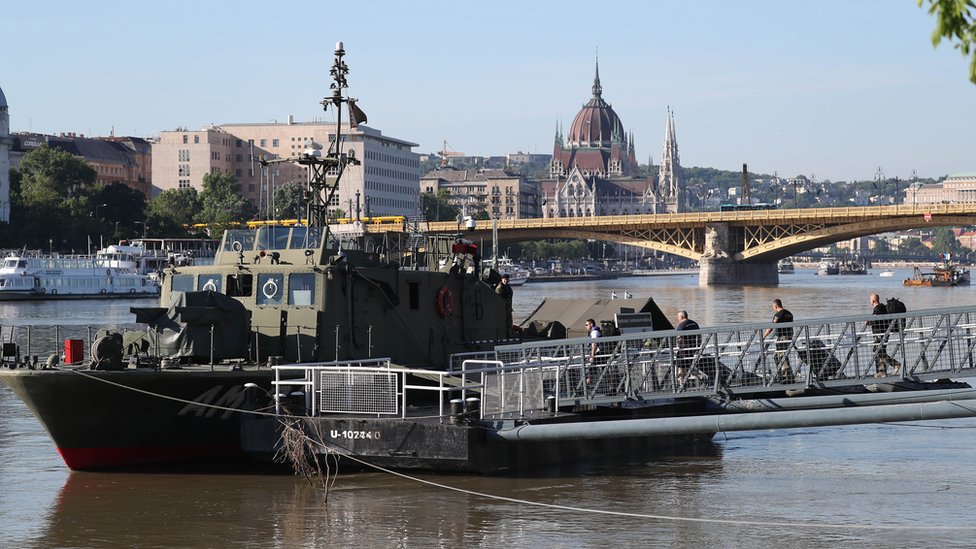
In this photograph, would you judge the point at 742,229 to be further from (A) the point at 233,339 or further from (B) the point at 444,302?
(A) the point at 233,339

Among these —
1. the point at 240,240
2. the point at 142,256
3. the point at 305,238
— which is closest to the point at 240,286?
the point at 240,240

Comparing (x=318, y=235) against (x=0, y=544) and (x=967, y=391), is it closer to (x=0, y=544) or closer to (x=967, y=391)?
(x=0, y=544)

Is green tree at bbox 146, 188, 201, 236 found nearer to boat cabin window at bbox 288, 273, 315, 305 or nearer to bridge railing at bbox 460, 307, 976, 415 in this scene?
boat cabin window at bbox 288, 273, 315, 305

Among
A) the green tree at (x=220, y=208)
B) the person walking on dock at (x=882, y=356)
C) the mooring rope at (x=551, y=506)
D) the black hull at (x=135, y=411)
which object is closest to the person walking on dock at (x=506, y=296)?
the mooring rope at (x=551, y=506)

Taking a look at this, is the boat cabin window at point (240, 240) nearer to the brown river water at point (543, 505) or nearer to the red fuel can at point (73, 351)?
the red fuel can at point (73, 351)

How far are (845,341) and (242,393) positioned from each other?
10.8m

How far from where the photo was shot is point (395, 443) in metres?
22.7

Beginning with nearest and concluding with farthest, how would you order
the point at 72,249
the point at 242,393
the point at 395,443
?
the point at 395,443 → the point at 242,393 → the point at 72,249

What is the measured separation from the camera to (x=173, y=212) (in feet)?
602

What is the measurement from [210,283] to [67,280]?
9504cm

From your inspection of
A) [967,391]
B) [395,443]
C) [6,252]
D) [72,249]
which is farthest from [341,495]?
[72,249]

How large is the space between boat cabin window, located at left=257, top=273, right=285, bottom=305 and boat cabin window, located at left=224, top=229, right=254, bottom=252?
3.74ft

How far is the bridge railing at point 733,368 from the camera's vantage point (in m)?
23.1

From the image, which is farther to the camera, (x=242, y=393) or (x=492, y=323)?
(x=492, y=323)
